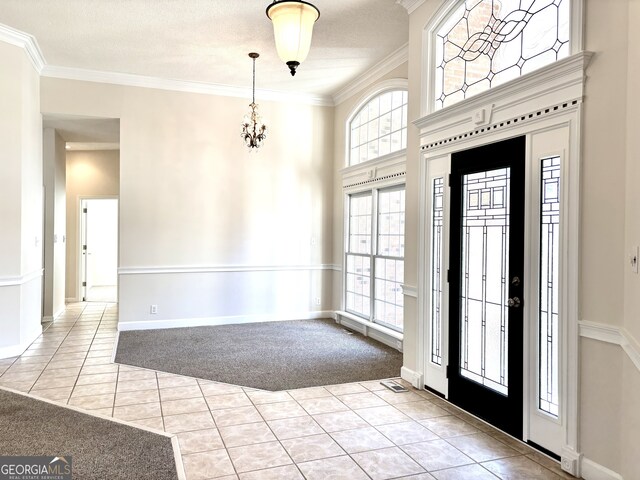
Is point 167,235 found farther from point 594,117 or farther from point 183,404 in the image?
point 594,117

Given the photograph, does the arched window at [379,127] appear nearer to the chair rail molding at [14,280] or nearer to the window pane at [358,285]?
the window pane at [358,285]

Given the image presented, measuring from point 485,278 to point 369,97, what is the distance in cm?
361

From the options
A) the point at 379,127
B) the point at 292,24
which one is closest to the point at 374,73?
the point at 379,127

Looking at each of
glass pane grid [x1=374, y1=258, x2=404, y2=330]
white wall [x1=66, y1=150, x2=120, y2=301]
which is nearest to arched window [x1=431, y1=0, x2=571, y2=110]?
glass pane grid [x1=374, y1=258, x2=404, y2=330]

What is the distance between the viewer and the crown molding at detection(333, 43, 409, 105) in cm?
523

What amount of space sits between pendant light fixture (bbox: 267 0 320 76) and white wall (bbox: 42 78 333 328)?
3683 millimetres

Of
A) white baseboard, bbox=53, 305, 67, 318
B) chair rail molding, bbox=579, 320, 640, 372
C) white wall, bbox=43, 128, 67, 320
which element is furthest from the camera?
white baseboard, bbox=53, 305, 67, 318

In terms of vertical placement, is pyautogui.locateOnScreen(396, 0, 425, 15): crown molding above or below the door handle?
above

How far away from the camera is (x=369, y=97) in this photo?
6.14 meters

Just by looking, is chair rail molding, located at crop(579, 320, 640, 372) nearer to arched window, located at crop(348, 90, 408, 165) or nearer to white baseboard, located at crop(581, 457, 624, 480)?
white baseboard, located at crop(581, 457, 624, 480)

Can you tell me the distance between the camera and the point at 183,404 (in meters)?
3.57

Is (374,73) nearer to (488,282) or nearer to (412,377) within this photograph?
(488,282)

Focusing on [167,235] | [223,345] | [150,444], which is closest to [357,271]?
[223,345]

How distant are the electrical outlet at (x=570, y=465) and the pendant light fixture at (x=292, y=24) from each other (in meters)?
2.95
